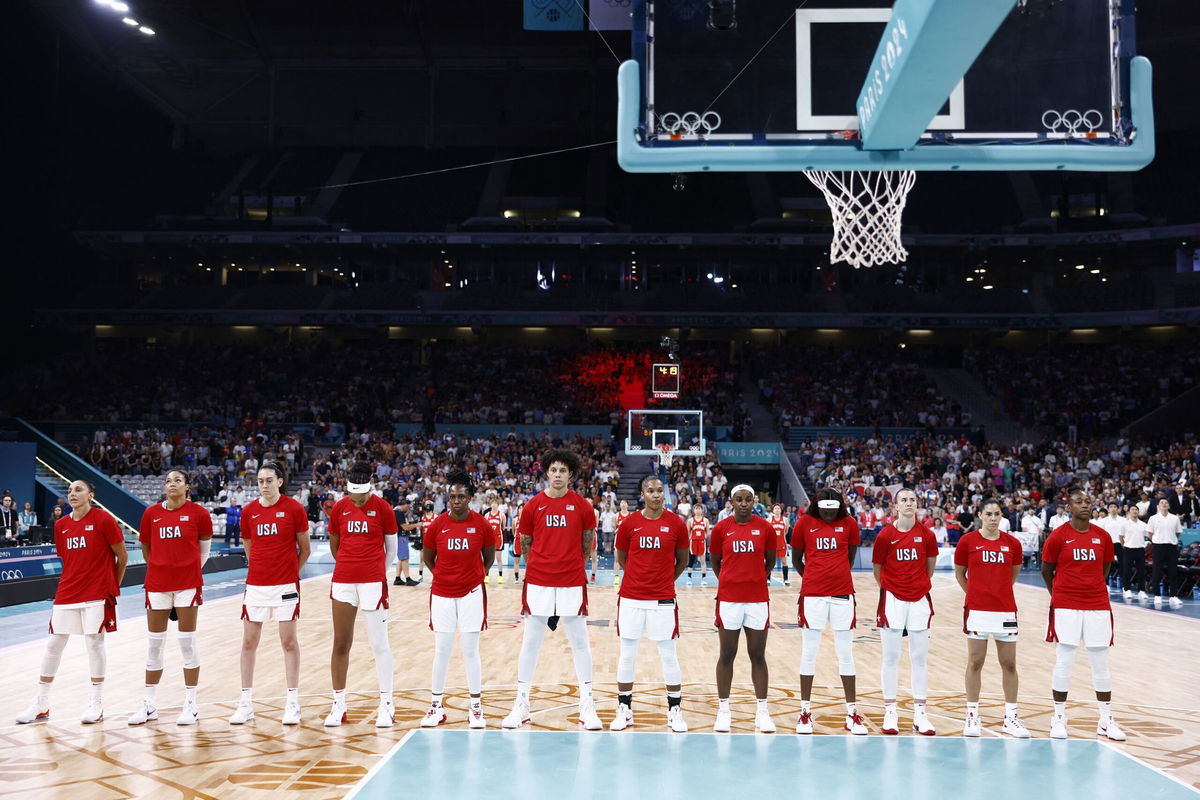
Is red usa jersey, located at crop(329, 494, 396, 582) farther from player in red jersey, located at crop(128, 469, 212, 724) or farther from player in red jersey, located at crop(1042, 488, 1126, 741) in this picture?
player in red jersey, located at crop(1042, 488, 1126, 741)

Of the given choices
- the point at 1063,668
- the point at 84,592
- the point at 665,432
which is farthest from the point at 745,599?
the point at 665,432

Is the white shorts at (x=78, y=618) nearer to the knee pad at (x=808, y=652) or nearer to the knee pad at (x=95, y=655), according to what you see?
the knee pad at (x=95, y=655)

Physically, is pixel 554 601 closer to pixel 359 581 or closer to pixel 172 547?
pixel 359 581

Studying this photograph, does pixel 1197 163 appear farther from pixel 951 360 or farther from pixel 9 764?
pixel 9 764

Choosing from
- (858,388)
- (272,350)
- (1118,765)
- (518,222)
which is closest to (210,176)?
(272,350)

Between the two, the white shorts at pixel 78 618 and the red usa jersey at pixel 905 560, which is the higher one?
the red usa jersey at pixel 905 560

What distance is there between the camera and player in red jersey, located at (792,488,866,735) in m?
7.59

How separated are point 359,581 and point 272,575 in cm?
75

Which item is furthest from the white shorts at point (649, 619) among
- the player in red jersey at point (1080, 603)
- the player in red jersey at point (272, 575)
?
the player in red jersey at point (1080, 603)

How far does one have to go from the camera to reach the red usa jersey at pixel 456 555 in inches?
300

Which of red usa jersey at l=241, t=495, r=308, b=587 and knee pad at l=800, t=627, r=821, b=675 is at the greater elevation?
red usa jersey at l=241, t=495, r=308, b=587

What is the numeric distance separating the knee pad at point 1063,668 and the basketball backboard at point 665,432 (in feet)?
64.0

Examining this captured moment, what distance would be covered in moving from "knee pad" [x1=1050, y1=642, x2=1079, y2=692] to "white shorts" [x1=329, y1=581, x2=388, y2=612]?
541cm

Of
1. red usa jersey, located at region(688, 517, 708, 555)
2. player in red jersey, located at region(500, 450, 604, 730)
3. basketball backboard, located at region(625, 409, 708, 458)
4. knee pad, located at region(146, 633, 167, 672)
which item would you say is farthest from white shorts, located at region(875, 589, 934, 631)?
basketball backboard, located at region(625, 409, 708, 458)
